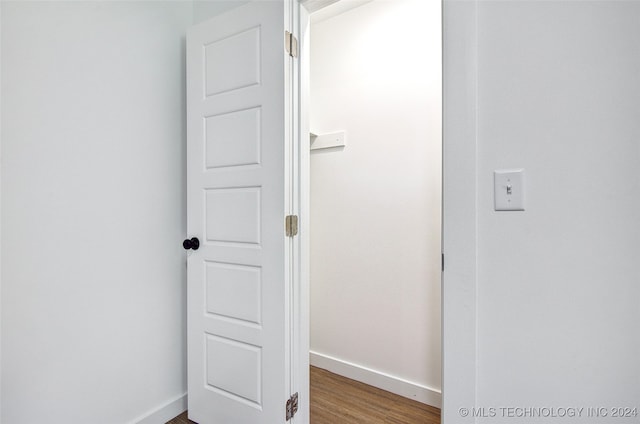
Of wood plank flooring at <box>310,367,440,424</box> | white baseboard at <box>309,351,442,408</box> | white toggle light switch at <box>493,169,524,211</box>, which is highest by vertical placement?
white toggle light switch at <box>493,169,524,211</box>

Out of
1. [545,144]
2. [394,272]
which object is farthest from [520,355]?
[394,272]

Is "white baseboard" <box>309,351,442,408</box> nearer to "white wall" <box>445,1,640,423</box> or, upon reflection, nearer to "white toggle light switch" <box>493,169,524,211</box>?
"white wall" <box>445,1,640,423</box>

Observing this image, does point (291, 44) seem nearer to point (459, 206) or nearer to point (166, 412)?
point (459, 206)

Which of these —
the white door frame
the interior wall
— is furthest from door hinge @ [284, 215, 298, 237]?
the interior wall

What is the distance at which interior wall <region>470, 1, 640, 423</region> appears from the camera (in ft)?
2.65

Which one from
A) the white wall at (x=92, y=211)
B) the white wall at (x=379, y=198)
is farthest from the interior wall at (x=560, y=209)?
the white wall at (x=92, y=211)

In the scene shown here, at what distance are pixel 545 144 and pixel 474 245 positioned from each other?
0.35 meters

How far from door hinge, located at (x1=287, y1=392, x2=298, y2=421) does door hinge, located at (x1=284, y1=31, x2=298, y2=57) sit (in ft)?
5.04

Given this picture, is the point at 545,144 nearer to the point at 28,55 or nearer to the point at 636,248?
the point at 636,248

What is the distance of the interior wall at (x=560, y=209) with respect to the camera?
0.81 metres

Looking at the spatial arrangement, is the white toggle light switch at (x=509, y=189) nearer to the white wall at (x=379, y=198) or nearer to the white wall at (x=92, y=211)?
the white wall at (x=379, y=198)

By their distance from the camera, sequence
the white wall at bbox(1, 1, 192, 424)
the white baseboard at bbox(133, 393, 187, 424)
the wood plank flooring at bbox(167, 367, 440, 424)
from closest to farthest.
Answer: the white wall at bbox(1, 1, 192, 424), the white baseboard at bbox(133, 393, 187, 424), the wood plank flooring at bbox(167, 367, 440, 424)

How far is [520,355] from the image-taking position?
0.92 metres

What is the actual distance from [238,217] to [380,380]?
55.5 inches
